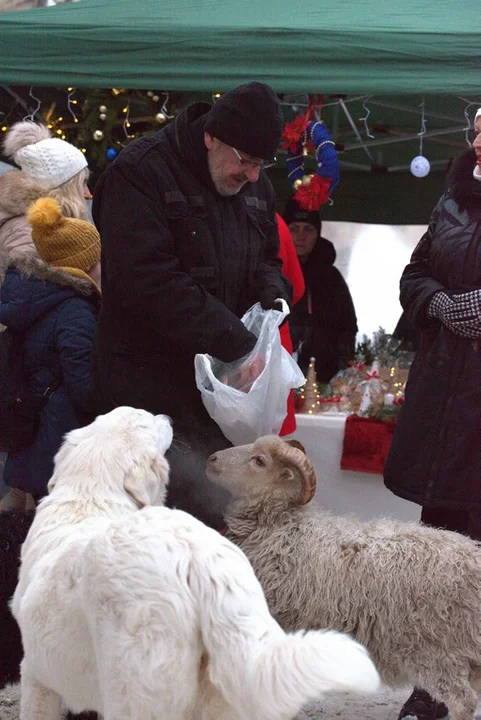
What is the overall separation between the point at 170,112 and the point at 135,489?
5015 millimetres

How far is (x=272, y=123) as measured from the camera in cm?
341

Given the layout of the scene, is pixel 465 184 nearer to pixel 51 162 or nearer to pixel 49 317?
pixel 49 317

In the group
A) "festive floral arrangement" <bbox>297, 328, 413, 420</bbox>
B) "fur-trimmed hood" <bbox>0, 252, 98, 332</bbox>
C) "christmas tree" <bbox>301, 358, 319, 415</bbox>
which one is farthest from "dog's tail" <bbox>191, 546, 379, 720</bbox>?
"christmas tree" <bbox>301, 358, 319, 415</bbox>

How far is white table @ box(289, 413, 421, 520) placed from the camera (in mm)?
5797

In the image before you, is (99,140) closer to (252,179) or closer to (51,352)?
(51,352)

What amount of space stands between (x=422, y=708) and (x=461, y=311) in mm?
1510

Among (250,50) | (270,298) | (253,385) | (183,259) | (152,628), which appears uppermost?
(250,50)

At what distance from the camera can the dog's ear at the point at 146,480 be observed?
9.31ft

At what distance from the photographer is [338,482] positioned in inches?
232

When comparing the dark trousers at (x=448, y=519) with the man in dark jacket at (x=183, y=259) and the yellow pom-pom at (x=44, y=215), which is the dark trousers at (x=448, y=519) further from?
the yellow pom-pom at (x=44, y=215)

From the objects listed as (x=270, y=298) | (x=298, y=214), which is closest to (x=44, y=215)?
(x=270, y=298)

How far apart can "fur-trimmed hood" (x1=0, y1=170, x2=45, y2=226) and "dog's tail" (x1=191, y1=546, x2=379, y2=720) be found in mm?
2754

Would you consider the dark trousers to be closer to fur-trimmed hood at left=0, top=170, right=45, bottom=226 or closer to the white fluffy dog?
the white fluffy dog

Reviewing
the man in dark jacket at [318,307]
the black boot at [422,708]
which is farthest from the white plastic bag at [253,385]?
the man in dark jacket at [318,307]
